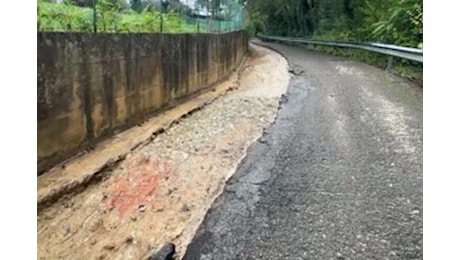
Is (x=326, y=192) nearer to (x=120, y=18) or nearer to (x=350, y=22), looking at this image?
(x=120, y=18)

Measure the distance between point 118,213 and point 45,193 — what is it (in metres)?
0.77

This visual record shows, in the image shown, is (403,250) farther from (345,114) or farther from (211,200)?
(345,114)

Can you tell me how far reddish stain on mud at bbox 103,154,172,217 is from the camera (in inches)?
188

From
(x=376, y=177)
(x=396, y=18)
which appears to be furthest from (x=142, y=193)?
(x=396, y=18)

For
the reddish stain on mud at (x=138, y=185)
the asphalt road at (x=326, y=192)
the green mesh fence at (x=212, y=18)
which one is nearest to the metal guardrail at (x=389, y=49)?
the asphalt road at (x=326, y=192)

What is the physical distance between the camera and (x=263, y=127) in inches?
286

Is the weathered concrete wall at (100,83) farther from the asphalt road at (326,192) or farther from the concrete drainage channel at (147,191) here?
the asphalt road at (326,192)

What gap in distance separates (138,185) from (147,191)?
0.21 m

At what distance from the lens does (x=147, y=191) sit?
5.06m

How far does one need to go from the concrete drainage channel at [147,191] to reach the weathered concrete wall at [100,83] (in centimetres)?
28

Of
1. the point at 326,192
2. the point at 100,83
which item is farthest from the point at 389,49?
the point at 326,192

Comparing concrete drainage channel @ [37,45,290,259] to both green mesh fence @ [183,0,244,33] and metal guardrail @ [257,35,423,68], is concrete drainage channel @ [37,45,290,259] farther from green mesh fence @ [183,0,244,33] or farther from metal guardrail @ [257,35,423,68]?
metal guardrail @ [257,35,423,68]

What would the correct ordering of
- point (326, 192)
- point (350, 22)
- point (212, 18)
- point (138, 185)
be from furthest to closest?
point (350, 22) → point (212, 18) → point (138, 185) → point (326, 192)

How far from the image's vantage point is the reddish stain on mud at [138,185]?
15.6 feet
